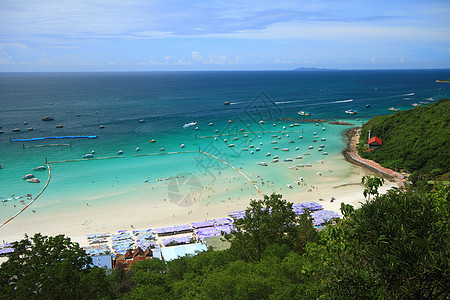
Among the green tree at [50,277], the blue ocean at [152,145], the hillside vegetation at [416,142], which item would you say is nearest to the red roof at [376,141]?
the hillside vegetation at [416,142]

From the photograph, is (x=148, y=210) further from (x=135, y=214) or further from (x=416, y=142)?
(x=416, y=142)

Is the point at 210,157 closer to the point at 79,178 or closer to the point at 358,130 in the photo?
the point at 79,178

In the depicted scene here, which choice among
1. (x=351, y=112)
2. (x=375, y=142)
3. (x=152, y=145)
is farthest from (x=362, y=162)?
(x=351, y=112)

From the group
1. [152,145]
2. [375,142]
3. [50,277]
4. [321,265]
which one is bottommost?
[152,145]

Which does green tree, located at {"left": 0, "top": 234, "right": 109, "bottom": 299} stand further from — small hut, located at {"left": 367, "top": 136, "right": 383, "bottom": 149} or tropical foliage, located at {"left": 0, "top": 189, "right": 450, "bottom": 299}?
small hut, located at {"left": 367, "top": 136, "right": 383, "bottom": 149}

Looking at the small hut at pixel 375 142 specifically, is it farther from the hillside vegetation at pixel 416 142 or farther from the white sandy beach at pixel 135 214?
the white sandy beach at pixel 135 214

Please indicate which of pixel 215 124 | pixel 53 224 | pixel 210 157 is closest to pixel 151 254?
pixel 53 224

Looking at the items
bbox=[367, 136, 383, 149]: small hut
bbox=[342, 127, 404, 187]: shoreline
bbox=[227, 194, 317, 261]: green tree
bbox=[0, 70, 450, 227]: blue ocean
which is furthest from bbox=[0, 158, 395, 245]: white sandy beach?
bbox=[367, 136, 383, 149]: small hut
